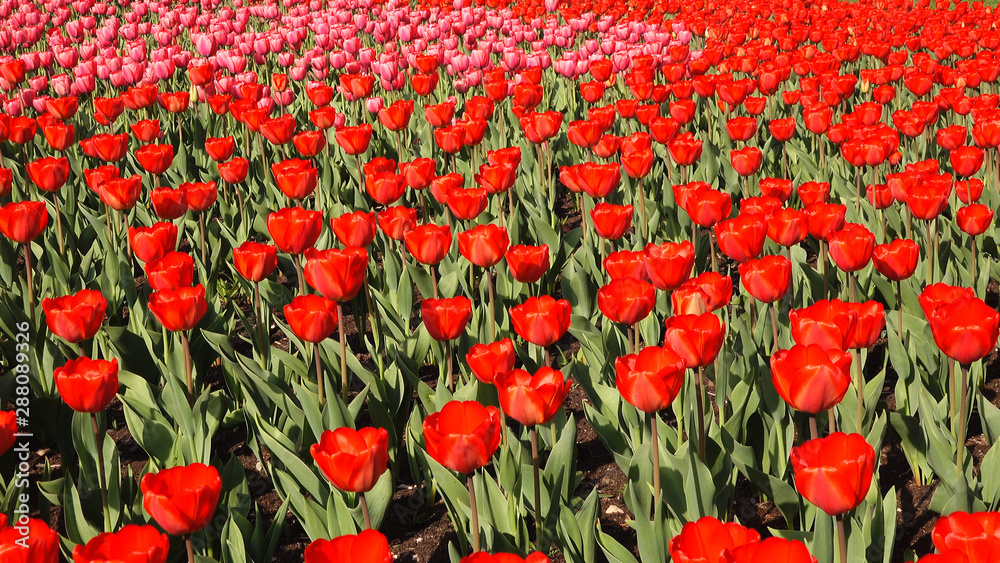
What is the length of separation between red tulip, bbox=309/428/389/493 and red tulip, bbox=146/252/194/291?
4.00ft

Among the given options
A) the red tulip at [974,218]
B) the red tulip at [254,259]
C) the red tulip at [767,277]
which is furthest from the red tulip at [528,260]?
the red tulip at [974,218]

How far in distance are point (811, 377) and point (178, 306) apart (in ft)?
5.85

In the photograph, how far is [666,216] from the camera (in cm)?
479

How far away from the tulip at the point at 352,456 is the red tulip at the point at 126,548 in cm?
33

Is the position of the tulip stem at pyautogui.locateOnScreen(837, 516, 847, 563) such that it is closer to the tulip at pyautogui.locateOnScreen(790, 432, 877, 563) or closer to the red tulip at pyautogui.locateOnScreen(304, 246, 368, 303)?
the tulip at pyautogui.locateOnScreen(790, 432, 877, 563)

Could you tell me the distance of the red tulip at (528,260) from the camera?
3012 millimetres

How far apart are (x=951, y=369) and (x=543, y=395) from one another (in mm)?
1267

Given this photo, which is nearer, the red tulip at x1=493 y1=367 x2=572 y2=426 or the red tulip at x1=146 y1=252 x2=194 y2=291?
the red tulip at x1=493 y1=367 x2=572 y2=426

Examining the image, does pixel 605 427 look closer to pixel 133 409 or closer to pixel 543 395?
pixel 543 395

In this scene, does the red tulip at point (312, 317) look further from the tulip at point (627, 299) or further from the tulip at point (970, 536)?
the tulip at point (970, 536)

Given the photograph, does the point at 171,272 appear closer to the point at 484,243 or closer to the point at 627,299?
the point at 484,243

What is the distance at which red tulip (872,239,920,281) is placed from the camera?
2834mm

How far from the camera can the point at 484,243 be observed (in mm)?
3068

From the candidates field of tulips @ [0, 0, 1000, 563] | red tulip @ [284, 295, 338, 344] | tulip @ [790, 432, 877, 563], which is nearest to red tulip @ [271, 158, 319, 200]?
field of tulips @ [0, 0, 1000, 563]
